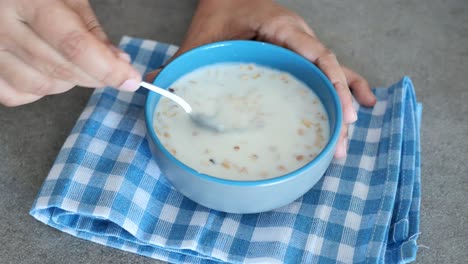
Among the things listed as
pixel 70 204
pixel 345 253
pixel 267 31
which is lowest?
pixel 70 204

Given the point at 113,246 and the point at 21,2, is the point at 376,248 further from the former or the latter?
the point at 21,2

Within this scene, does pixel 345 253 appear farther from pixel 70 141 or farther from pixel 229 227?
pixel 70 141

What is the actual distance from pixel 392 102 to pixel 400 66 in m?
0.15

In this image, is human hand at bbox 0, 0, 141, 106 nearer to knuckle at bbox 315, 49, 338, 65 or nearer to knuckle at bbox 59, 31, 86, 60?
knuckle at bbox 59, 31, 86, 60

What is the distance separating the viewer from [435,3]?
1.11 metres

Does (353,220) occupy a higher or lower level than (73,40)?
lower

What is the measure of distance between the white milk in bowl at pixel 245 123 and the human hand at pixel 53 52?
0.13 meters

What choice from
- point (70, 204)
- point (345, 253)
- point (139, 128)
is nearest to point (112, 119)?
point (139, 128)

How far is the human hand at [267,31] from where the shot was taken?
2.76 ft

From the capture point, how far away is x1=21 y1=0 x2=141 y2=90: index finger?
1.98ft

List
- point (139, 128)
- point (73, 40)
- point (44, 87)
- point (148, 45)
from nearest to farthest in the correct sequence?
point (73, 40), point (44, 87), point (139, 128), point (148, 45)

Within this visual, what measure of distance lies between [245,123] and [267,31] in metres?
0.17

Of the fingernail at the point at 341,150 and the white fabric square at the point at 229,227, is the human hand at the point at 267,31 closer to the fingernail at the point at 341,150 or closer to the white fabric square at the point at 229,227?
the fingernail at the point at 341,150

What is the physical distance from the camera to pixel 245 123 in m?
0.78
